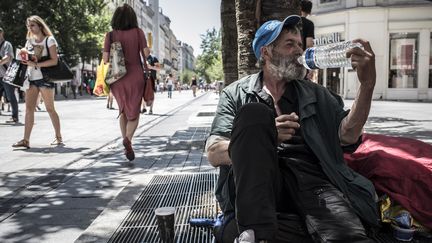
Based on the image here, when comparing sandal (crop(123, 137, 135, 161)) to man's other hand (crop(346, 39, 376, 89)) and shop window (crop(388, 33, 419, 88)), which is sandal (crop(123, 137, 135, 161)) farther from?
shop window (crop(388, 33, 419, 88))

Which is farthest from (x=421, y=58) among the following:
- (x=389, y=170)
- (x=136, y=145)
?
(x=389, y=170)

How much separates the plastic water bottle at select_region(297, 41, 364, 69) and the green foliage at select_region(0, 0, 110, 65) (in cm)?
3285

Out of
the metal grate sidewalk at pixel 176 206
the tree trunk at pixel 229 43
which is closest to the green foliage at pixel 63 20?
the tree trunk at pixel 229 43

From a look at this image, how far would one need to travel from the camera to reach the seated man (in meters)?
2.01

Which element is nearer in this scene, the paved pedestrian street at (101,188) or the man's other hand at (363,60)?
the man's other hand at (363,60)

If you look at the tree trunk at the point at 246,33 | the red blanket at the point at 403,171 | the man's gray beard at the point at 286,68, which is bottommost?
the red blanket at the point at 403,171

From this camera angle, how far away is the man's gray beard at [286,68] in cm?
252

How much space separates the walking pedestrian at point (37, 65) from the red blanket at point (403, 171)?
5457 mm

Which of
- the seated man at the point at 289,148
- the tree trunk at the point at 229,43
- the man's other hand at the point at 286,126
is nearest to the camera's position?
the seated man at the point at 289,148

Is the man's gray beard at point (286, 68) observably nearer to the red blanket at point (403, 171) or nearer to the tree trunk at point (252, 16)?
the red blanket at point (403, 171)

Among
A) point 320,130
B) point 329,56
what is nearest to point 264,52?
point 329,56

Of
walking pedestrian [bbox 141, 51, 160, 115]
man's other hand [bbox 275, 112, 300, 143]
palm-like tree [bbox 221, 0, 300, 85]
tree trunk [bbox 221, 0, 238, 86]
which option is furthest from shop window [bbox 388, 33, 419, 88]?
man's other hand [bbox 275, 112, 300, 143]

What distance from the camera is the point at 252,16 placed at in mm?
3980

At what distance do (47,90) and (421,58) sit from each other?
2376 centimetres
